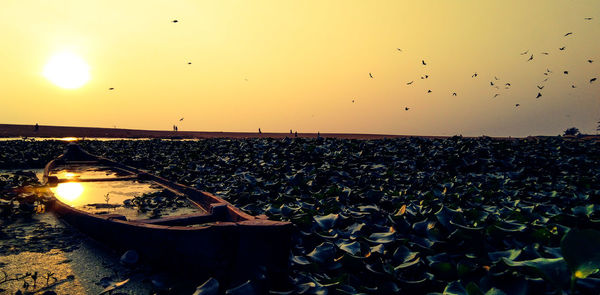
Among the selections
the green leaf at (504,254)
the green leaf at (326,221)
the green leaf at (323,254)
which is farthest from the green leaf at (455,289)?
the green leaf at (326,221)

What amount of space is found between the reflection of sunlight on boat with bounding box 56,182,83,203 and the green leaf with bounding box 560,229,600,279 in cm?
746

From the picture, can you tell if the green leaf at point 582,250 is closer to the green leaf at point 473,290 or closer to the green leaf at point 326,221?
the green leaf at point 473,290

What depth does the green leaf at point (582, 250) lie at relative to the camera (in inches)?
67.0

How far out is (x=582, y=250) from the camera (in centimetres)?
173

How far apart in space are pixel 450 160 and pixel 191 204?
22.7 ft

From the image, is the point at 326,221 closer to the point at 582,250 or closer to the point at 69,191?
the point at 582,250

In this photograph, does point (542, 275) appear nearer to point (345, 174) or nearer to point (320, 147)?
point (345, 174)

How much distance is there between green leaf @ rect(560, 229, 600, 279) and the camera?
1701 millimetres

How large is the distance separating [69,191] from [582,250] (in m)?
8.60

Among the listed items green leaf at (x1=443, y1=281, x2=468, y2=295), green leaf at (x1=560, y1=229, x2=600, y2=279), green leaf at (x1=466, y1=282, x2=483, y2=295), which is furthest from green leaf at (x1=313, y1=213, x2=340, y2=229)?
green leaf at (x1=560, y1=229, x2=600, y2=279)

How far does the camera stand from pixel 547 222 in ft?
12.0

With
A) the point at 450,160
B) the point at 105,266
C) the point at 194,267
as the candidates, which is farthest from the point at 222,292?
the point at 450,160

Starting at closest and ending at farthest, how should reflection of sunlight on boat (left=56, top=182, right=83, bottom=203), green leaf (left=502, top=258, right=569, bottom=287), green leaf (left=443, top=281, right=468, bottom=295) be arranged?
green leaf (left=502, top=258, right=569, bottom=287) → green leaf (left=443, top=281, right=468, bottom=295) → reflection of sunlight on boat (left=56, top=182, right=83, bottom=203)

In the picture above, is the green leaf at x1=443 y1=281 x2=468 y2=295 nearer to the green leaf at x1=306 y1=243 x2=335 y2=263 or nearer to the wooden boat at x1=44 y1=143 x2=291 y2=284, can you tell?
the green leaf at x1=306 y1=243 x2=335 y2=263
